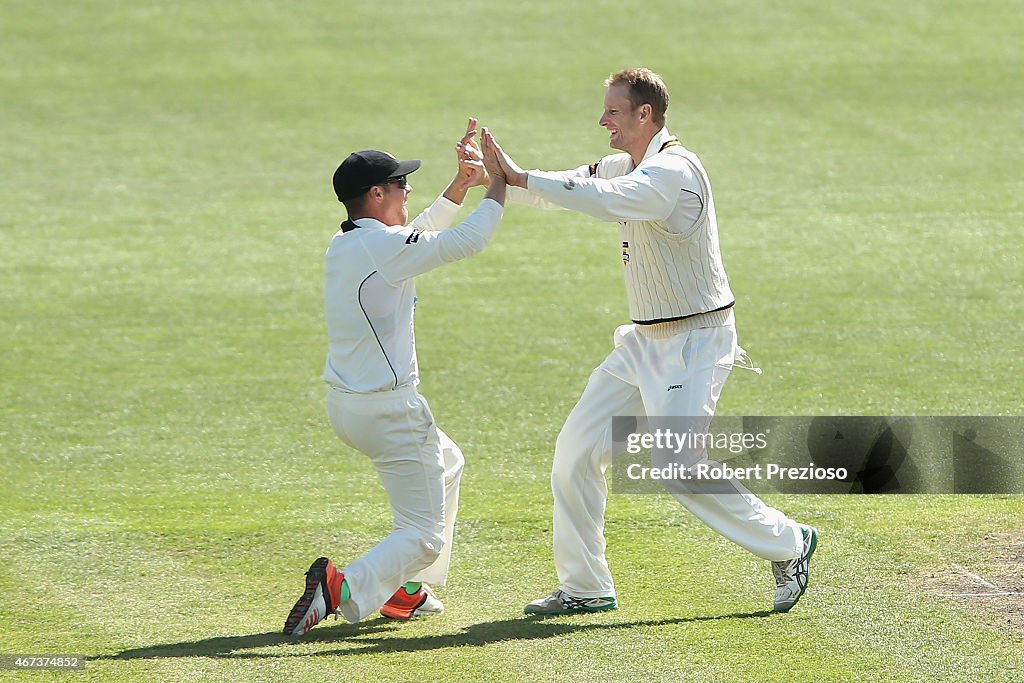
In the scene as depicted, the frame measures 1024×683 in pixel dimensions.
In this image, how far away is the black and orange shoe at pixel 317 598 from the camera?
5.66 meters

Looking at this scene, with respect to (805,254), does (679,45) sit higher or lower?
higher

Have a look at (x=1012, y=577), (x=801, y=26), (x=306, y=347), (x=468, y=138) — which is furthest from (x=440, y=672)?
(x=801, y=26)

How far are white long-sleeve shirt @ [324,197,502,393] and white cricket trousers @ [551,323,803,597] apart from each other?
92 centimetres

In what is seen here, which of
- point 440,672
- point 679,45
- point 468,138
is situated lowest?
point 440,672

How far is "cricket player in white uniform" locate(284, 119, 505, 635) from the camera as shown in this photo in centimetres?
576

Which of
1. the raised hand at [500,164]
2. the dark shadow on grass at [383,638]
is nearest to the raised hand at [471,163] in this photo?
the raised hand at [500,164]

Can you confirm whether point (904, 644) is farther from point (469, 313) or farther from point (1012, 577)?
point (469, 313)

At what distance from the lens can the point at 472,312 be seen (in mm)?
12070

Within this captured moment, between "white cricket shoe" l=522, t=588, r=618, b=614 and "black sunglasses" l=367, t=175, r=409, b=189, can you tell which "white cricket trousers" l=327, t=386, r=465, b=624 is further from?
"black sunglasses" l=367, t=175, r=409, b=189

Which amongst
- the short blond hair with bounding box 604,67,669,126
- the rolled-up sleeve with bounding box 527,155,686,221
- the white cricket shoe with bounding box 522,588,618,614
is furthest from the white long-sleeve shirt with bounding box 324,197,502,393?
the white cricket shoe with bounding box 522,588,618,614

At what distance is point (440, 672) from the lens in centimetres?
543

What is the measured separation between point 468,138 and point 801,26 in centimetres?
1663

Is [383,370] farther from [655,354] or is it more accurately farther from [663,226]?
[663,226]

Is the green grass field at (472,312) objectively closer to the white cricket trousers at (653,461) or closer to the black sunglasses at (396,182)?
the white cricket trousers at (653,461)
